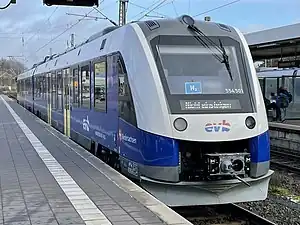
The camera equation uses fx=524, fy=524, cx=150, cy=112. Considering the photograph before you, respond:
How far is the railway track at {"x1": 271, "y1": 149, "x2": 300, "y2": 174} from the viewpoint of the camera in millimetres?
14857

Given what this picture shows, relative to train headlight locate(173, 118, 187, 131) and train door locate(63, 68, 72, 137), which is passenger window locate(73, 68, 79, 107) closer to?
train door locate(63, 68, 72, 137)

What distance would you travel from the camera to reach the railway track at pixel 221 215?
27.1 feet

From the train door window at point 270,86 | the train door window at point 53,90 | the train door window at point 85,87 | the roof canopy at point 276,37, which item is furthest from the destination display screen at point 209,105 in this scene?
the train door window at point 270,86

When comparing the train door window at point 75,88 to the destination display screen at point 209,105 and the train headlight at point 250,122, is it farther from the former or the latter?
the train headlight at point 250,122

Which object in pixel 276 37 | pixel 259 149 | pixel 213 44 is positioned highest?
pixel 276 37

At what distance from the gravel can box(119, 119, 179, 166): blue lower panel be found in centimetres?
238

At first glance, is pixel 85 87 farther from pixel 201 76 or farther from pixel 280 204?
pixel 280 204

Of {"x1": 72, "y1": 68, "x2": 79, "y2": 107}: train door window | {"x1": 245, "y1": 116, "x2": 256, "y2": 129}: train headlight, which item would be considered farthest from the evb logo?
{"x1": 72, "y1": 68, "x2": 79, "y2": 107}: train door window

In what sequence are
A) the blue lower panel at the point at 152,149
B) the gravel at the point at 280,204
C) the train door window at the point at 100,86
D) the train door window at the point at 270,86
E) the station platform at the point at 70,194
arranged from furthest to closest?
1. the train door window at the point at 270,86
2. the train door window at the point at 100,86
3. the gravel at the point at 280,204
4. the blue lower panel at the point at 152,149
5. the station platform at the point at 70,194

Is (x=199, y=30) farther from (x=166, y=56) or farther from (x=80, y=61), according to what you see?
(x=80, y=61)

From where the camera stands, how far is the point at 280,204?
10055 millimetres

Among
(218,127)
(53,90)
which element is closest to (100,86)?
(218,127)

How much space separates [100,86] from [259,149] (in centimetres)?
409

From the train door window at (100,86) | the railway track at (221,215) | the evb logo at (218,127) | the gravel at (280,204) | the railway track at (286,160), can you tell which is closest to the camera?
the evb logo at (218,127)
